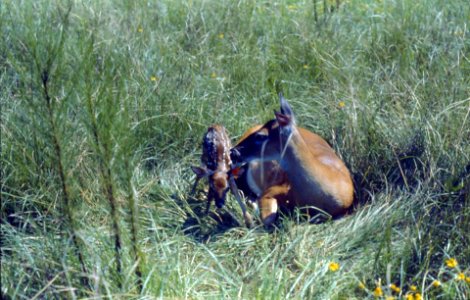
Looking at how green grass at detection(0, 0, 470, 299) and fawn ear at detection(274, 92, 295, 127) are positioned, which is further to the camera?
fawn ear at detection(274, 92, 295, 127)

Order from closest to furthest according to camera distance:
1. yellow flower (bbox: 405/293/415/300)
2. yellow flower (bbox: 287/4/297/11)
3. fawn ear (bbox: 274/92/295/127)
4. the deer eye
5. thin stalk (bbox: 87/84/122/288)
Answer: thin stalk (bbox: 87/84/122/288) < yellow flower (bbox: 405/293/415/300) < fawn ear (bbox: 274/92/295/127) < the deer eye < yellow flower (bbox: 287/4/297/11)

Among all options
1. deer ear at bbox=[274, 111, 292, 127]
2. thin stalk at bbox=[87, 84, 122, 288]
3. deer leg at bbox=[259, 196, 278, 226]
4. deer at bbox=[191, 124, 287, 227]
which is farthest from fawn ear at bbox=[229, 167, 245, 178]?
thin stalk at bbox=[87, 84, 122, 288]

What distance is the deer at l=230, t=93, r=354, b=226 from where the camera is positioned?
229 inches

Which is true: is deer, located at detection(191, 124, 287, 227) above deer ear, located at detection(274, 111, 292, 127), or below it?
below

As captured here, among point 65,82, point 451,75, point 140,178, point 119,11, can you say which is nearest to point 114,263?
point 65,82

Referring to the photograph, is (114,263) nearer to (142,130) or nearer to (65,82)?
(65,82)

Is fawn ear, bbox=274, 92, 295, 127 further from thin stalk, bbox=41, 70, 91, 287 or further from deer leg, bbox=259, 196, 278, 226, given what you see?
thin stalk, bbox=41, 70, 91, 287

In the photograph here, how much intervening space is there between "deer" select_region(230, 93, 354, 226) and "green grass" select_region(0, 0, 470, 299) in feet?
0.44

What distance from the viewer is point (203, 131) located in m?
6.56

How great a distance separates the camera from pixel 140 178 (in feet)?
19.9

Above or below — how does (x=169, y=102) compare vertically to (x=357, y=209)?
above

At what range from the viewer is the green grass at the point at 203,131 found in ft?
14.6

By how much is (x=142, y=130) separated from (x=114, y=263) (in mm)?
2015

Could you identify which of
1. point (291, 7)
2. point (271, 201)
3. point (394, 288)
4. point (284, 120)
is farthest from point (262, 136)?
point (291, 7)
